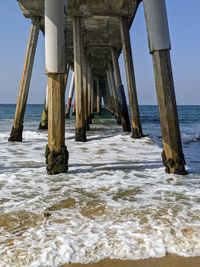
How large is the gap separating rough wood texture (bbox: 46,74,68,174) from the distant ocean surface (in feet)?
0.79

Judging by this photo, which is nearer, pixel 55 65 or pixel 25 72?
pixel 55 65

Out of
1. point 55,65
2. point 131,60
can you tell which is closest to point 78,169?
point 55,65

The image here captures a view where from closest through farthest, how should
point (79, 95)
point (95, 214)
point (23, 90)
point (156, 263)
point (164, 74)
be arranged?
point (156, 263) < point (95, 214) < point (164, 74) < point (23, 90) < point (79, 95)

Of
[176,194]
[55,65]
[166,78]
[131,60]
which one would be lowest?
[176,194]

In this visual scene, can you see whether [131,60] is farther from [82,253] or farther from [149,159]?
[82,253]

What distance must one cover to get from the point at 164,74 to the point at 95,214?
2376mm

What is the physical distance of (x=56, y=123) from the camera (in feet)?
15.8

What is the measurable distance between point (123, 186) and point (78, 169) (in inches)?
49.8

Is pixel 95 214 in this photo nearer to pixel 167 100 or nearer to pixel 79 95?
pixel 167 100

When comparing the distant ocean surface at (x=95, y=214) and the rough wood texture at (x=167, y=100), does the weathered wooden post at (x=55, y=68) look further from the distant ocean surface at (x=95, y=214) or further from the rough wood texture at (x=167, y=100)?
the rough wood texture at (x=167, y=100)

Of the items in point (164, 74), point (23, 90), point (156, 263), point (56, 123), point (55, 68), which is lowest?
point (156, 263)

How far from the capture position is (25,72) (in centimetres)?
893

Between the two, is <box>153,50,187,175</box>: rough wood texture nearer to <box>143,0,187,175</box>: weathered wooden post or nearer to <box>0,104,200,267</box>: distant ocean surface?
<box>143,0,187,175</box>: weathered wooden post

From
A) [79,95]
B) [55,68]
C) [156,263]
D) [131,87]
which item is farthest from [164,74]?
[131,87]
